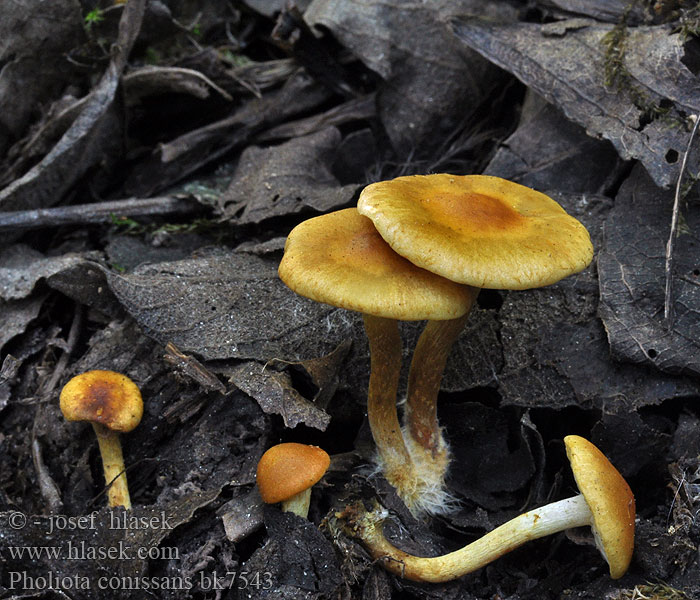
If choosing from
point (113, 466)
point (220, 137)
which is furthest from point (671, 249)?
point (220, 137)

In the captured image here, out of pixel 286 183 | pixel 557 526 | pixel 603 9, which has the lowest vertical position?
pixel 557 526

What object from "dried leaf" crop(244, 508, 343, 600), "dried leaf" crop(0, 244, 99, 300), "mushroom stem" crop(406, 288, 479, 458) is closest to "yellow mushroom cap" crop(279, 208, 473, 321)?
"mushroom stem" crop(406, 288, 479, 458)

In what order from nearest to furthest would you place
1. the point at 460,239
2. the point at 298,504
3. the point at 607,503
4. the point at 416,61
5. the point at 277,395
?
the point at 607,503
the point at 460,239
the point at 298,504
the point at 277,395
the point at 416,61

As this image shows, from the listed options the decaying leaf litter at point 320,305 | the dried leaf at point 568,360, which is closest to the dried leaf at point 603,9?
the decaying leaf litter at point 320,305

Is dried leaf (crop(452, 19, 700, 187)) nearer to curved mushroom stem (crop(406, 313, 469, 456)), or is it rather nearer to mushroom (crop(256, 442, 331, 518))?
curved mushroom stem (crop(406, 313, 469, 456))

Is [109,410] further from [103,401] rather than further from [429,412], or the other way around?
[429,412]

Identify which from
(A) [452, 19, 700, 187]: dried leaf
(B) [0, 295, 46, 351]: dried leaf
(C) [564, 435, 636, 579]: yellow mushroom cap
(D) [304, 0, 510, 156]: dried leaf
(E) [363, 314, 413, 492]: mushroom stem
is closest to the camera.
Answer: (C) [564, 435, 636, 579]: yellow mushroom cap
